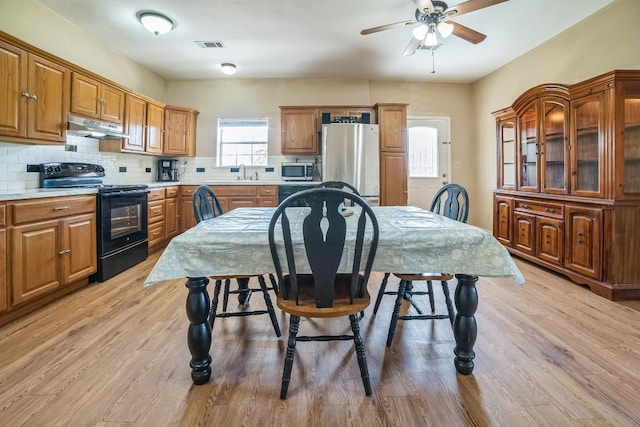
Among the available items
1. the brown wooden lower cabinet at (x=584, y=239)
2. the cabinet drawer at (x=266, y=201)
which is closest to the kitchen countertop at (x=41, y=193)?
the cabinet drawer at (x=266, y=201)

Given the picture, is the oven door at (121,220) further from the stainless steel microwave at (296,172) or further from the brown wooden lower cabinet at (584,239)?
the brown wooden lower cabinet at (584,239)

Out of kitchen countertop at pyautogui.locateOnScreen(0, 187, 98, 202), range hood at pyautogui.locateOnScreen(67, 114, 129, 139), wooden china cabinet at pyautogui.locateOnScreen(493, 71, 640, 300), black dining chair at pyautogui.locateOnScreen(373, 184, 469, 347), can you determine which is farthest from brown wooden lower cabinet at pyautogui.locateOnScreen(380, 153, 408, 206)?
kitchen countertop at pyautogui.locateOnScreen(0, 187, 98, 202)

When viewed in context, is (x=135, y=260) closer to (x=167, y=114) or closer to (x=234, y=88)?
(x=167, y=114)

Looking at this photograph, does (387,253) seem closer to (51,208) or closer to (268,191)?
(51,208)

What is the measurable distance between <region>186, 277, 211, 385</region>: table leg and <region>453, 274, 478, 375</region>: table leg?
1.27 metres

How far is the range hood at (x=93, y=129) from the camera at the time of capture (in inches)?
120

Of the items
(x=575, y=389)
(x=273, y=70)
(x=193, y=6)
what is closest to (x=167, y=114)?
(x=273, y=70)

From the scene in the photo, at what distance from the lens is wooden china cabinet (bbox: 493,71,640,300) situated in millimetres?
2658

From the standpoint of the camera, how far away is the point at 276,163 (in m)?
5.51

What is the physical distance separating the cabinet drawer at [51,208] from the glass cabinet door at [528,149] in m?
4.68

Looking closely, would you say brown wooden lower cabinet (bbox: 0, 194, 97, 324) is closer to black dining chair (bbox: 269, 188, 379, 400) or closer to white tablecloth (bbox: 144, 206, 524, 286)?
white tablecloth (bbox: 144, 206, 524, 286)

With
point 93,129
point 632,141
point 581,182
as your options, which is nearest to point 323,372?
point 581,182

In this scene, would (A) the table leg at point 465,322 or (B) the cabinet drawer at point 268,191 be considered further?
(B) the cabinet drawer at point 268,191

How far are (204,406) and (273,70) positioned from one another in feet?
15.7
